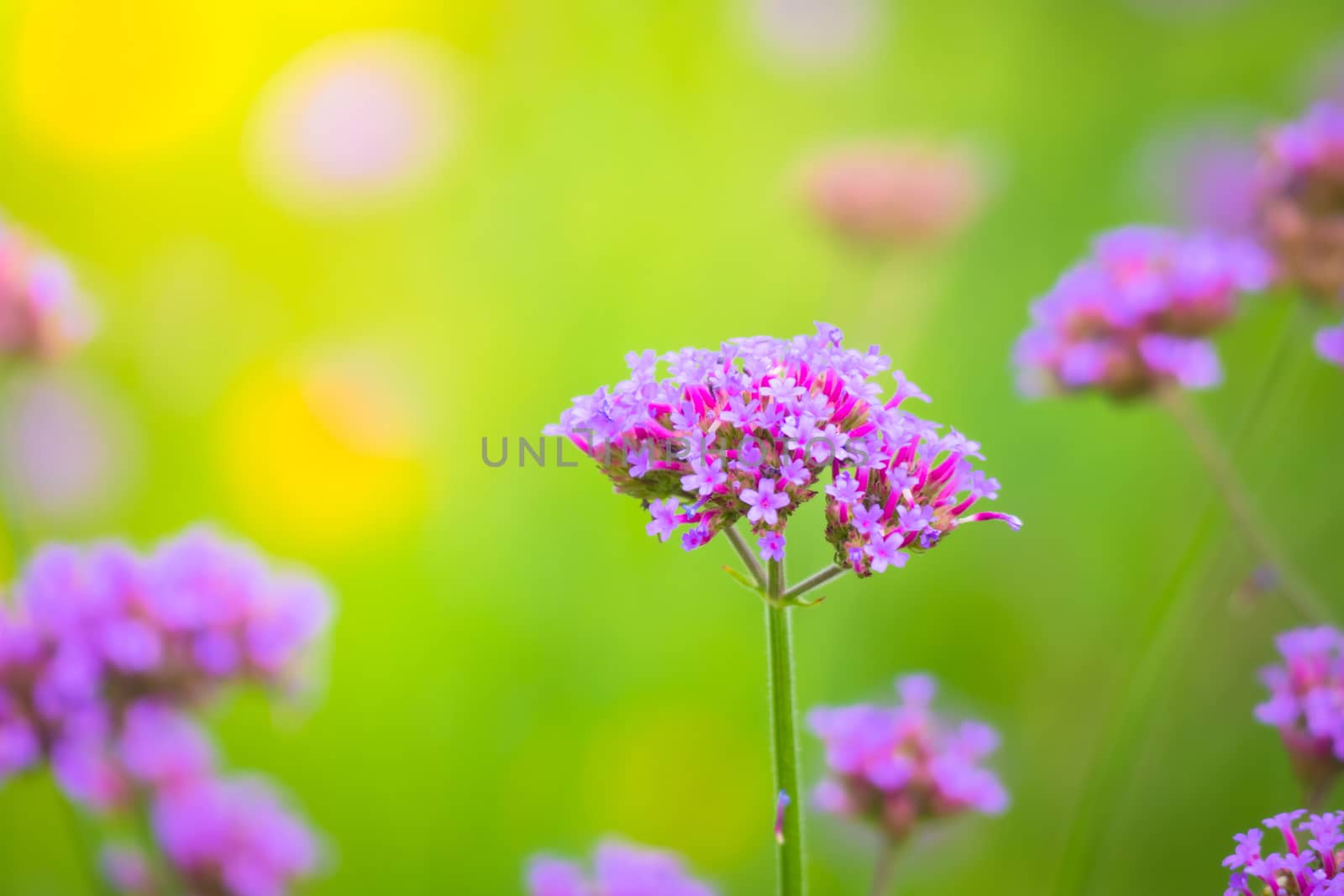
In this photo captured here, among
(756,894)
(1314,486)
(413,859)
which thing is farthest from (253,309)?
(1314,486)

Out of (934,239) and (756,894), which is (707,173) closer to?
(934,239)

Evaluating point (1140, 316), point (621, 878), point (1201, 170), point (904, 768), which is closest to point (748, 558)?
point (904, 768)

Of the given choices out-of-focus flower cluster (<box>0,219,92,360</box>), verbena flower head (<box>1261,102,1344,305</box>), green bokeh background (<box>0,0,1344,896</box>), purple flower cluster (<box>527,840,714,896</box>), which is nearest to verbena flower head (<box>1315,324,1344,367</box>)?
verbena flower head (<box>1261,102,1344,305</box>)

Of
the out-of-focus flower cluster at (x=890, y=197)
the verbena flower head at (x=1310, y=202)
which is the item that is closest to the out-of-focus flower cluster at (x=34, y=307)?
the out-of-focus flower cluster at (x=890, y=197)

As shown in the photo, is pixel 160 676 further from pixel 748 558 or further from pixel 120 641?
pixel 748 558

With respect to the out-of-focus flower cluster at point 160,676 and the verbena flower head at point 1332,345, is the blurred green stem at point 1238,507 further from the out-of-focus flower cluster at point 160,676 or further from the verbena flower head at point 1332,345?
the out-of-focus flower cluster at point 160,676

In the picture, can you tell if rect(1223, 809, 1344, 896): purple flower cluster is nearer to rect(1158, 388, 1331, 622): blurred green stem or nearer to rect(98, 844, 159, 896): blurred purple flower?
rect(1158, 388, 1331, 622): blurred green stem

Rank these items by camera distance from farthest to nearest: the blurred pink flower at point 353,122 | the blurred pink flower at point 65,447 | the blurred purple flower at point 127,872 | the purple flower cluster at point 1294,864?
1. the blurred pink flower at point 353,122
2. the blurred pink flower at point 65,447
3. the blurred purple flower at point 127,872
4. the purple flower cluster at point 1294,864
